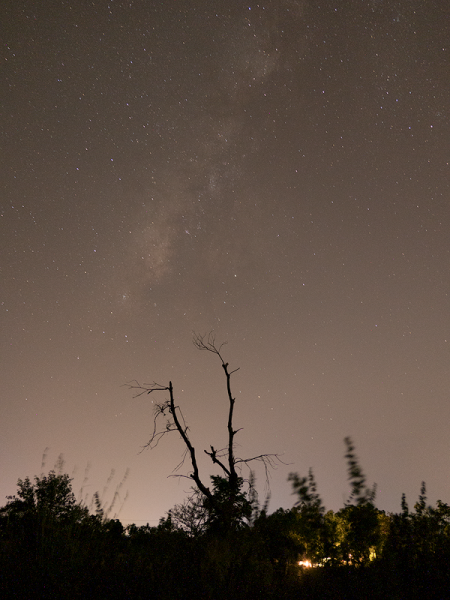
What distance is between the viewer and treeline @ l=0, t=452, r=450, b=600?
2.24 meters

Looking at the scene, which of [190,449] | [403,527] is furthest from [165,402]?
[403,527]

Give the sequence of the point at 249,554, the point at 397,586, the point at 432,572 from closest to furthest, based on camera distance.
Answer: the point at 397,586 < the point at 432,572 < the point at 249,554

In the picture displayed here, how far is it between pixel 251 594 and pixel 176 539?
1.55m

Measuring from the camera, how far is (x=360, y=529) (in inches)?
88.7

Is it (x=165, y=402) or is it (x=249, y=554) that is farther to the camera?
(x=165, y=402)

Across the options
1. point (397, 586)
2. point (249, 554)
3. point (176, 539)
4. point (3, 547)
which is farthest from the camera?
point (176, 539)

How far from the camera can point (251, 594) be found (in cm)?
280

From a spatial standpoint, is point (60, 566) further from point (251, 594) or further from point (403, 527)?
point (403, 527)

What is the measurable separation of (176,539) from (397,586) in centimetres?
276

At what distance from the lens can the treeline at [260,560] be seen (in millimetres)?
2242

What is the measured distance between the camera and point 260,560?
3.12 meters

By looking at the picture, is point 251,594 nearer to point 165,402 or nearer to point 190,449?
point 190,449

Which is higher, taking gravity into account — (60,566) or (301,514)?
(301,514)

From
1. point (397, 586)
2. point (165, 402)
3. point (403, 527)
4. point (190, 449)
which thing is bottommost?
point (397, 586)
